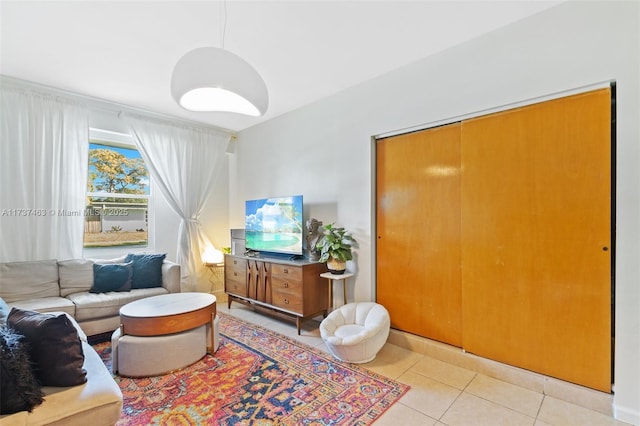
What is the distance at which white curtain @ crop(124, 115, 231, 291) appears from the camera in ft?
13.4

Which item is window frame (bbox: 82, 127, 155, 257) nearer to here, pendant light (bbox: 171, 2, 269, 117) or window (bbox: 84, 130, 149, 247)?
window (bbox: 84, 130, 149, 247)

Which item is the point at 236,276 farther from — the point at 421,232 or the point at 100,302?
the point at 421,232

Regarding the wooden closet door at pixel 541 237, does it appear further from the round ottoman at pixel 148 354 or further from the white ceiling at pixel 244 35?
the round ottoman at pixel 148 354

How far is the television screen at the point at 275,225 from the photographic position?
3.55m

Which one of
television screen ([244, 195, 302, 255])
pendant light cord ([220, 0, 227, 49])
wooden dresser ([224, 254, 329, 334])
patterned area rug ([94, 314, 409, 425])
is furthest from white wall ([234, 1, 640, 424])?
pendant light cord ([220, 0, 227, 49])

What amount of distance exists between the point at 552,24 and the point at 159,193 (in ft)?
15.3

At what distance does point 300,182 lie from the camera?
3.92 m

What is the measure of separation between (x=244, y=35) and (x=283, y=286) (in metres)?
2.47

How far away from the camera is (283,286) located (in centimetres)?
335

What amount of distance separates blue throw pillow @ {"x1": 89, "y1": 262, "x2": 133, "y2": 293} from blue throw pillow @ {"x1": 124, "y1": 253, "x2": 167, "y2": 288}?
8cm

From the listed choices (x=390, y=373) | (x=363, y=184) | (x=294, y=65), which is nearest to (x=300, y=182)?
(x=363, y=184)

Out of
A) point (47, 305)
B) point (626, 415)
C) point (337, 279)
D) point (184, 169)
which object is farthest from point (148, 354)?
point (626, 415)

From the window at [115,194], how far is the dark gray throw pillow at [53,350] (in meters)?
2.76

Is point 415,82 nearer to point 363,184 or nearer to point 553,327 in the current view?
point 363,184
